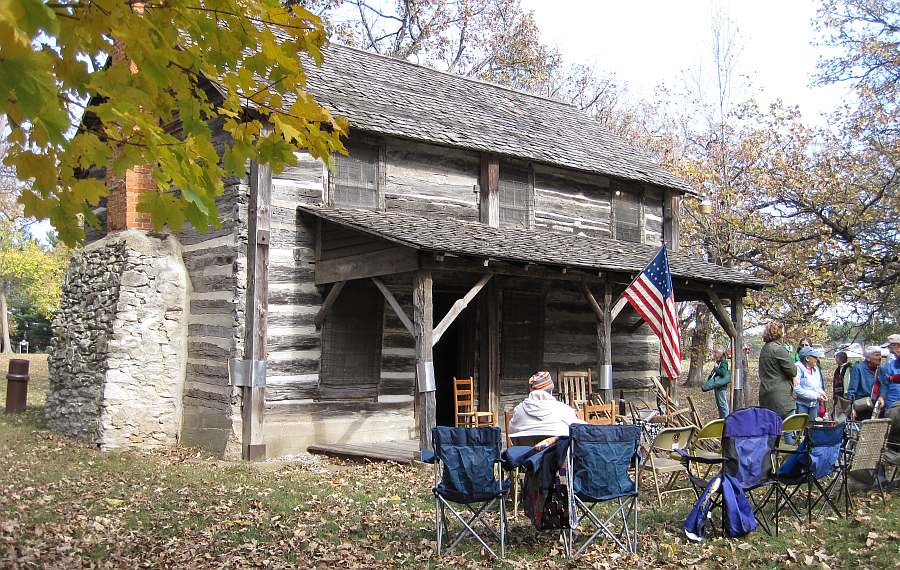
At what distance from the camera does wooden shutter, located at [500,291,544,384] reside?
13820 mm

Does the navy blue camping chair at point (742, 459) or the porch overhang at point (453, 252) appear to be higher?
the porch overhang at point (453, 252)

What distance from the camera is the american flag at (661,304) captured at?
34.4 feet

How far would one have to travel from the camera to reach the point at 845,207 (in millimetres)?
18016

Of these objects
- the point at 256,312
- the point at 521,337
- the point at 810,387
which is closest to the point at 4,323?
the point at 256,312

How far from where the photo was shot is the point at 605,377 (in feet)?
41.1

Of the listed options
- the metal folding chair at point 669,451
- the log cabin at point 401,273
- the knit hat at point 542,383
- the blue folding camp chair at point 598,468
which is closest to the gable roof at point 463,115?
the log cabin at point 401,273

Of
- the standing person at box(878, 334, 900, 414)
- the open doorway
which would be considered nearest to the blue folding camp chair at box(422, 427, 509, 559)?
the standing person at box(878, 334, 900, 414)

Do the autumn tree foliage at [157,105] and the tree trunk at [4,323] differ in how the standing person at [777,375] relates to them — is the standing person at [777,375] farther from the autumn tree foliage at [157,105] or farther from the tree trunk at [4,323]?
the tree trunk at [4,323]

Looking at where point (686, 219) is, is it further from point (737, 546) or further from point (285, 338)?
point (737, 546)

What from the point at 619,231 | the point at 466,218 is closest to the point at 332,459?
the point at 466,218

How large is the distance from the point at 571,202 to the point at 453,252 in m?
5.39

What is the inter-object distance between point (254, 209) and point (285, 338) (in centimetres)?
183

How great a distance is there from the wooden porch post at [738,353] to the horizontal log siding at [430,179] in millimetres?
5063

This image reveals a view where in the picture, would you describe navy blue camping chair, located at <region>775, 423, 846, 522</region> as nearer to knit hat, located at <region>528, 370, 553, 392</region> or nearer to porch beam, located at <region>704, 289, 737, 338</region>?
knit hat, located at <region>528, 370, 553, 392</region>
